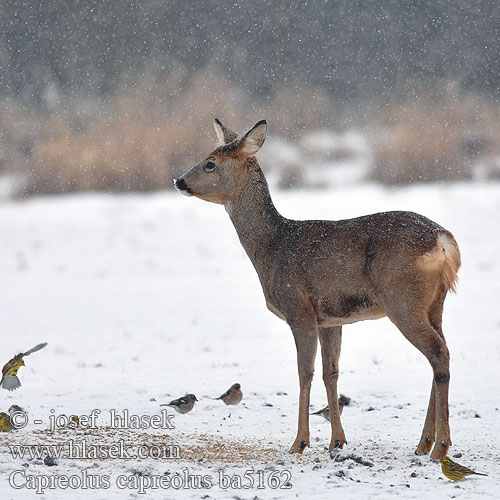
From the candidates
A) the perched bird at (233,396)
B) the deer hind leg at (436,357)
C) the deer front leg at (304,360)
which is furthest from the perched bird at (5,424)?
the deer hind leg at (436,357)

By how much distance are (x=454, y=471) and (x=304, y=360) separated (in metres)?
1.31

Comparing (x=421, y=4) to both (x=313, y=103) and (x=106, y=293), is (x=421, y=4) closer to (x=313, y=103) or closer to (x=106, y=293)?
(x=313, y=103)

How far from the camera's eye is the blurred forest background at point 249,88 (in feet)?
72.6

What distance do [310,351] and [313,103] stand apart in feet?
71.1

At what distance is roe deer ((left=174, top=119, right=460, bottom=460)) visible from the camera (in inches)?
236

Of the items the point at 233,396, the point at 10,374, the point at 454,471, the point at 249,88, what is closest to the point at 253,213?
the point at 233,396

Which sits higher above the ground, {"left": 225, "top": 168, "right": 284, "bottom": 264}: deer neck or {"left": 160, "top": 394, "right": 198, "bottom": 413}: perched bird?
{"left": 225, "top": 168, "right": 284, "bottom": 264}: deer neck

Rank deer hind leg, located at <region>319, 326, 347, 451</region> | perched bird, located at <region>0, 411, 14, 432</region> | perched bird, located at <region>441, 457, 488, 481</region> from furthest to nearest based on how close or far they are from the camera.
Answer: perched bird, located at <region>0, 411, 14, 432</region>
deer hind leg, located at <region>319, 326, 347, 451</region>
perched bird, located at <region>441, 457, 488, 481</region>

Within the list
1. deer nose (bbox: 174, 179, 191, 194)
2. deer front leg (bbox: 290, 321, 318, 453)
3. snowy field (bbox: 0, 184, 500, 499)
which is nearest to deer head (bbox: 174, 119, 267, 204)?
deer nose (bbox: 174, 179, 191, 194)

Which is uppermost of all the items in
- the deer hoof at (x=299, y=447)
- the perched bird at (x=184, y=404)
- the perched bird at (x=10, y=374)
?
the perched bird at (x=10, y=374)

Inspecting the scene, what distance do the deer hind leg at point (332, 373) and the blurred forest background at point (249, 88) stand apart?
1510cm

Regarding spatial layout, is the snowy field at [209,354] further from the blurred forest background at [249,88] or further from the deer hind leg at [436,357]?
the blurred forest background at [249,88]

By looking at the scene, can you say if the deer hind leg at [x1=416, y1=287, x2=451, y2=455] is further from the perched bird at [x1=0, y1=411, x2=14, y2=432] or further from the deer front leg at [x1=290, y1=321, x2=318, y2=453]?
the perched bird at [x1=0, y1=411, x2=14, y2=432]

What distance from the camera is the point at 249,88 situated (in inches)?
1135
